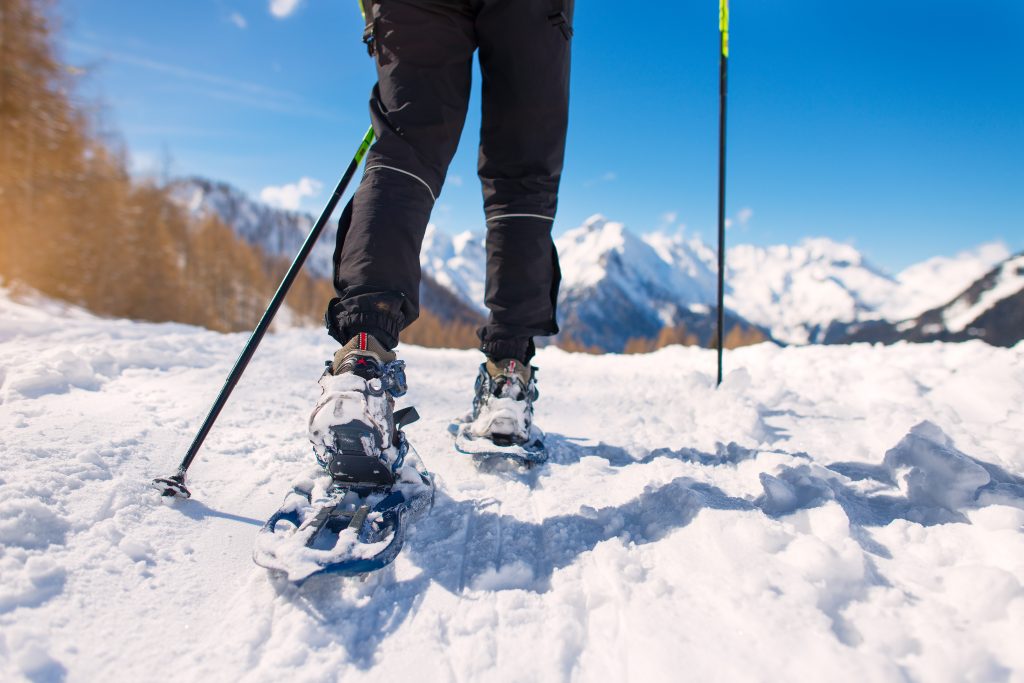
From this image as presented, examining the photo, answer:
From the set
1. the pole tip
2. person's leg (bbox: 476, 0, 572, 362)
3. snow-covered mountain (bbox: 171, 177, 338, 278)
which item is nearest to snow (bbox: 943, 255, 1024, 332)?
snow-covered mountain (bbox: 171, 177, 338, 278)

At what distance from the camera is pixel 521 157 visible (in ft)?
5.31

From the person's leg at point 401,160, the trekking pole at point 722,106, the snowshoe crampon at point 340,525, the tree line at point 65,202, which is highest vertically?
the tree line at point 65,202

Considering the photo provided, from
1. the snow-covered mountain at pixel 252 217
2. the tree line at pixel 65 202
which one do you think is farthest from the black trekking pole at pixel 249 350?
the snow-covered mountain at pixel 252 217

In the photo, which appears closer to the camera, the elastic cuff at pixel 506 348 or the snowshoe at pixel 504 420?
the snowshoe at pixel 504 420

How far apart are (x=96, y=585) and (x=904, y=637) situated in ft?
4.49

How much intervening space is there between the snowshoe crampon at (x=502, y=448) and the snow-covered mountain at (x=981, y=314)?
115665 mm

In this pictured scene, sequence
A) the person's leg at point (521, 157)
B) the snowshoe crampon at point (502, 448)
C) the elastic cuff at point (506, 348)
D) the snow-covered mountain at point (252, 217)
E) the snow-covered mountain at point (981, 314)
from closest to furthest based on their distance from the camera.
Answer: the person's leg at point (521, 157)
the snowshoe crampon at point (502, 448)
the elastic cuff at point (506, 348)
the snow-covered mountain at point (981, 314)
the snow-covered mountain at point (252, 217)

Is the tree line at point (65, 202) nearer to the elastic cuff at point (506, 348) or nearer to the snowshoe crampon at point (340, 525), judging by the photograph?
the elastic cuff at point (506, 348)

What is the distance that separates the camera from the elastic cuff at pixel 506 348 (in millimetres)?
1724

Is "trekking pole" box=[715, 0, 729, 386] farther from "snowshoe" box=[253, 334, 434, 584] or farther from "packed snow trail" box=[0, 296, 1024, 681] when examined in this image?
"snowshoe" box=[253, 334, 434, 584]

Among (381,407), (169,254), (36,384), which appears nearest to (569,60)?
(381,407)

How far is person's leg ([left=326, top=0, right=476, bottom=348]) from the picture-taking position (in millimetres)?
1231

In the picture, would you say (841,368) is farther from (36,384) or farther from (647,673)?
(36,384)

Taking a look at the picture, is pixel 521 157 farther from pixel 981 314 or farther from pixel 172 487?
pixel 981 314
